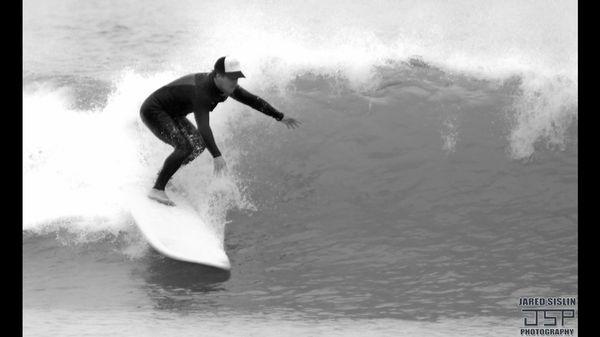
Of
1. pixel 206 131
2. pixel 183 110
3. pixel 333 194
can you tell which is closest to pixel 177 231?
pixel 206 131

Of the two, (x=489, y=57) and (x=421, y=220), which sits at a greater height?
(x=489, y=57)

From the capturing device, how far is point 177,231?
7.36 meters

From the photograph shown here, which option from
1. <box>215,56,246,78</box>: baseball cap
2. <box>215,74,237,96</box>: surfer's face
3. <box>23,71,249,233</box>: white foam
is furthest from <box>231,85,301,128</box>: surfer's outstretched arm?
<box>23,71,249,233</box>: white foam

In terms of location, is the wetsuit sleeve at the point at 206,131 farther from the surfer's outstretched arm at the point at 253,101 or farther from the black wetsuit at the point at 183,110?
the surfer's outstretched arm at the point at 253,101

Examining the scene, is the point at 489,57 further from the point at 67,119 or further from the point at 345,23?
the point at 345,23

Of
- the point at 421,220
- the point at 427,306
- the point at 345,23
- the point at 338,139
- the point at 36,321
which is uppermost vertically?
the point at 345,23

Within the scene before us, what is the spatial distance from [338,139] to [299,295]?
3339mm

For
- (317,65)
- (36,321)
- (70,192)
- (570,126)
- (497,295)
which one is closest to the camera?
(36,321)

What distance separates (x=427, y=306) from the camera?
623cm

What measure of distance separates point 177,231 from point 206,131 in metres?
1.05

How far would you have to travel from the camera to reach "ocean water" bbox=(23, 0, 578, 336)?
630cm

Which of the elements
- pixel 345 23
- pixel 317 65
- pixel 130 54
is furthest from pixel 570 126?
pixel 345 23

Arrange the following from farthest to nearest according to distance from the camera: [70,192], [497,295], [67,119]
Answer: [67,119]
[70,192]
[497,295]

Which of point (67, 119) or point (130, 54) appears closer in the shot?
point (67, 119)
